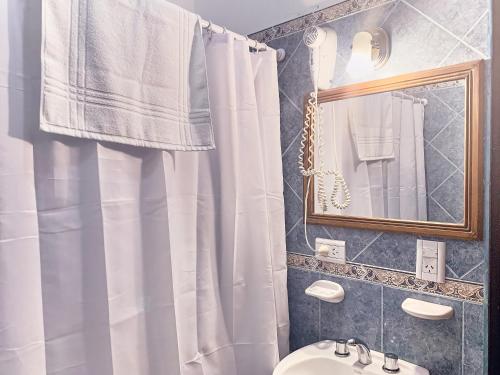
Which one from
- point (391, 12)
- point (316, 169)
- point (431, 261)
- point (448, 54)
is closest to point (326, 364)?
point (431, 261)

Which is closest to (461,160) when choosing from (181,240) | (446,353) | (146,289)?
(446,353)

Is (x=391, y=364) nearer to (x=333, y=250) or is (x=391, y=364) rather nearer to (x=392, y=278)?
(x=392, y=278)

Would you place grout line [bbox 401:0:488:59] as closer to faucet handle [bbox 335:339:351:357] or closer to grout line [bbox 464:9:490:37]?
grout line [bbox 464:9:490:37]

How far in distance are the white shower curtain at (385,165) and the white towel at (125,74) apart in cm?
53

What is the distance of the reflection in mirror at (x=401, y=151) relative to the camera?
114cm

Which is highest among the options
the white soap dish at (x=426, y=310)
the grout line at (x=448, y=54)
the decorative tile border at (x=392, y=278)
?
the grout line at (x=448, y=54)

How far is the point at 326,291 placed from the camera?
55.8 inches

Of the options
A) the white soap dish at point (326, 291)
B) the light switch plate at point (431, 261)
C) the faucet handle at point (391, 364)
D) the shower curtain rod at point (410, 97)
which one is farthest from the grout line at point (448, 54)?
the faucet handle at point (391, 364)

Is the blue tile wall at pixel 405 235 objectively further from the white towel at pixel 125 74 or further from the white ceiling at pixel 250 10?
the white towel at pixel 125 74

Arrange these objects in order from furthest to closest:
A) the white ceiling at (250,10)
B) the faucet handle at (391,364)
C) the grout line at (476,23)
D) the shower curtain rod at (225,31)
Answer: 1. the white ceiling at (250,10)
2. the shower curtain rod at (225,31)
3. the faucet handle at (391,364)
4. the grout line at (476,23)

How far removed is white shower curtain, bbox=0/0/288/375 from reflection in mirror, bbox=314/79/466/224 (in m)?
0.27

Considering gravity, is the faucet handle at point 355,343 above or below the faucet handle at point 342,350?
above

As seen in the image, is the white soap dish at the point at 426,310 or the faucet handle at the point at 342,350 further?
the faucet handle at the point at 342,350

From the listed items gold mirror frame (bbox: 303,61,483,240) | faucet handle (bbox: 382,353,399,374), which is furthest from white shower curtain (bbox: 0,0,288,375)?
gold mirror frame (bbox: 303,61,483,240)
